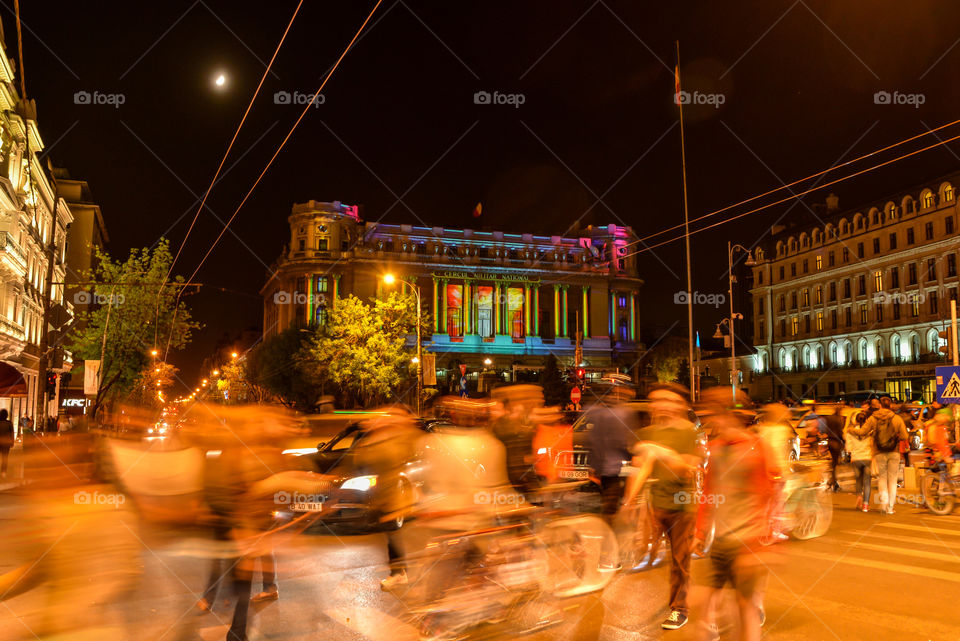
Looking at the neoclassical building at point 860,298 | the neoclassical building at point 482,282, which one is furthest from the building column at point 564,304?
the neoclassical building at point 860,298

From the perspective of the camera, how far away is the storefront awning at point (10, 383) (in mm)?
25844

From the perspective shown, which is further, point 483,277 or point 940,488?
point 483,277

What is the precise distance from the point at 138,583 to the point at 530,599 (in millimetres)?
4579

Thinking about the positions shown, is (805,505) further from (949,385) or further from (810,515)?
(949,385)

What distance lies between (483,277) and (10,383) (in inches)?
2570

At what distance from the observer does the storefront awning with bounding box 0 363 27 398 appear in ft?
84.8

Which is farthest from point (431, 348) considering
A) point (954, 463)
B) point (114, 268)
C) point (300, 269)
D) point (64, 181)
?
point (954, 463)

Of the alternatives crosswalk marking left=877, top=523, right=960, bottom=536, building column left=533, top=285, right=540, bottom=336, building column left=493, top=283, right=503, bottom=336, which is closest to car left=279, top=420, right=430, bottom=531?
crosswalk marking left=877, top=523, right=960, bottom=536

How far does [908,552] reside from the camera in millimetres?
9164

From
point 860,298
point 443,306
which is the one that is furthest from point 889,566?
point 443,306
